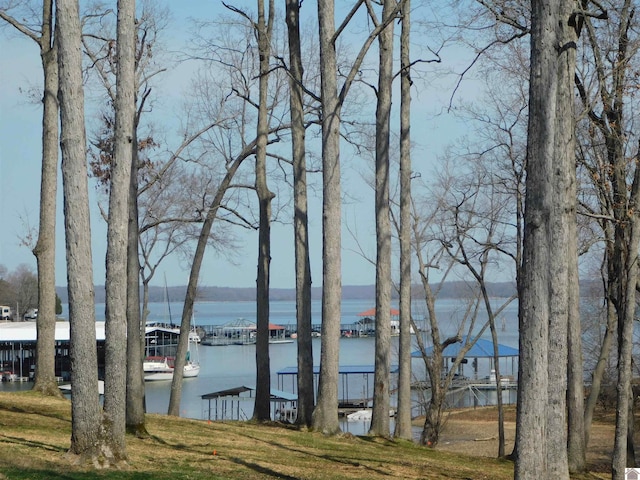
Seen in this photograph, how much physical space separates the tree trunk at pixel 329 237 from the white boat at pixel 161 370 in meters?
51.2

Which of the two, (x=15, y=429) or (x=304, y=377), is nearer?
(x=15, y=429)

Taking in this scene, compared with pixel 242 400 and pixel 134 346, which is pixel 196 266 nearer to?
pixel 134 346

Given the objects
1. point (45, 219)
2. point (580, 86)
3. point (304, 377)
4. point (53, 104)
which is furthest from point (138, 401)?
point (580, 86)

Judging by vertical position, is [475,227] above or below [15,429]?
above

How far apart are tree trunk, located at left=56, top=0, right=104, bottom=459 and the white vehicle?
93.8 metres

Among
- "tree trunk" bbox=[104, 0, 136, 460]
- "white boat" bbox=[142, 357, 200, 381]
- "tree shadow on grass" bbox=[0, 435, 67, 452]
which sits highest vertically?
"tree trunk" bbox=[104, 0, 136, 460]

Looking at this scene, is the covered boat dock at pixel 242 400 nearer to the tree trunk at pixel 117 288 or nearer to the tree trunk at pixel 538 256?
the tree trunk at pixel 117 288

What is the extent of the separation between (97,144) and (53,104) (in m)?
4.73

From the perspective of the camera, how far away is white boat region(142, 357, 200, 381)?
6328 centimetres

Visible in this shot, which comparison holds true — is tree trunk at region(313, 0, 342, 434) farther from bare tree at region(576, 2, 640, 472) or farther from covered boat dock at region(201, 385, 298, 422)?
covered boat dock at region(201, 385, 298, 422)

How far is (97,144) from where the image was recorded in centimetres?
2083

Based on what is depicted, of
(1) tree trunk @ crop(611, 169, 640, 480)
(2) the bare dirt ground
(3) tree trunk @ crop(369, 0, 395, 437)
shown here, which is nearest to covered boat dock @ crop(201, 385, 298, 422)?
(2) the bare dirt ground

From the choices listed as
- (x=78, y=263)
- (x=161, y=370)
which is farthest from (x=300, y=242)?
(x=161, y=370)

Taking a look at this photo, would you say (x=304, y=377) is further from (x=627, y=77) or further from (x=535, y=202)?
(x=535, y=202)
